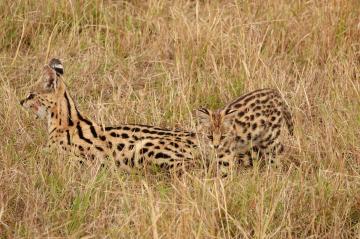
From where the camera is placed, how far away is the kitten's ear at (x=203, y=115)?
6297 millimetres

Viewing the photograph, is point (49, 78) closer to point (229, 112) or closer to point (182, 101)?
point (182, 101)

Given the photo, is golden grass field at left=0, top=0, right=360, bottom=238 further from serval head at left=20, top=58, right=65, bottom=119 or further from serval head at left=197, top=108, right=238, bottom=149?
serval head at left=197, top=108, right=238, bottom=149

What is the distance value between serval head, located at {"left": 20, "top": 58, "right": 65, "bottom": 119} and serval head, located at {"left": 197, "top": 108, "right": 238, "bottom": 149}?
102 cm

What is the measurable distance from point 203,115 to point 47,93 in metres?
1.14

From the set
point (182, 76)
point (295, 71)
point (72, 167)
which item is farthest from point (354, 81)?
point (72, 167)

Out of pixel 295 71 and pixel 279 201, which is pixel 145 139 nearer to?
pixel 279 201

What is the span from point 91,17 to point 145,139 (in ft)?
6.85

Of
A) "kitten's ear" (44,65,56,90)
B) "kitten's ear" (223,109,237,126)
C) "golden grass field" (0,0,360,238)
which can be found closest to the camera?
"golden grass field" (0,0,360,238)

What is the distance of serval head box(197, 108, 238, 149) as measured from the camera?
20.6 feet

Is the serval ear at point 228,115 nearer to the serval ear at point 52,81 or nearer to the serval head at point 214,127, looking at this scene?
the serval head at point 214,127

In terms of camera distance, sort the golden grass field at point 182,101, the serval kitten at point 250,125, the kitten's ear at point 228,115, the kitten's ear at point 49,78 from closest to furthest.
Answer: the golden grass field at point 182,101 → the serval kitten at point 250,125 → the kitten's ear at point 228,115 → the kitten's ear at point 49,78

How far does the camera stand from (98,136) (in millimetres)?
6430

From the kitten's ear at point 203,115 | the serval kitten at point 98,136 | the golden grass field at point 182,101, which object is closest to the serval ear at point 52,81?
the serval kitten at point 98,136

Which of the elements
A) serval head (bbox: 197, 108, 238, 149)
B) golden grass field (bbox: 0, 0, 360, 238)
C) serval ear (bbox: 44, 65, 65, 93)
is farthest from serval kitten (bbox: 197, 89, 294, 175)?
serval ear (bbox: 44, 65, 65, 93)
